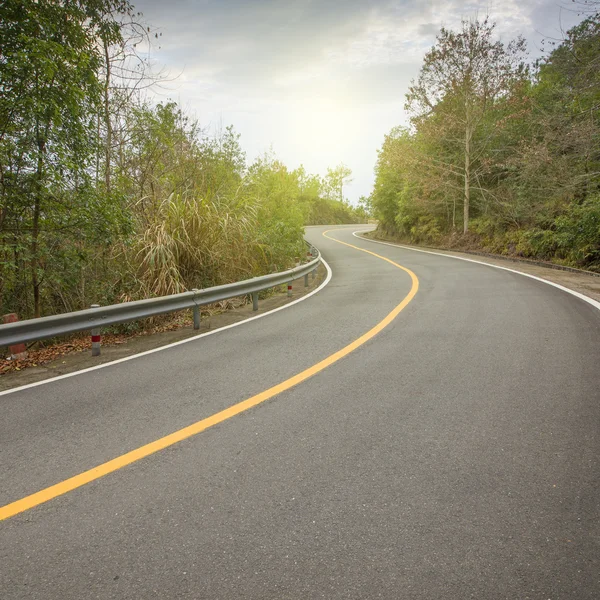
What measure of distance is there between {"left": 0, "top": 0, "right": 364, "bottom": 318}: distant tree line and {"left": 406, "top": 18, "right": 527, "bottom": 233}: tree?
52.8ft

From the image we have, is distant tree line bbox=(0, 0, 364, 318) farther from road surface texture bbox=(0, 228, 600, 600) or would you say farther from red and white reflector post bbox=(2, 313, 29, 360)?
road surface texture bbox=(0, 228, 600, 600)

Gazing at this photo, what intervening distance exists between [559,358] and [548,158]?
12772 millimetres

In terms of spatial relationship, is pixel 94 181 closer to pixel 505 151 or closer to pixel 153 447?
pixel 153 447

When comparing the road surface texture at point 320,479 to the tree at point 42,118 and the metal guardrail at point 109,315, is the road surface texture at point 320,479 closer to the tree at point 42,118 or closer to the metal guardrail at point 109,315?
the metal guardrail at point 109,315

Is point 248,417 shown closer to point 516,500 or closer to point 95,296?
point 516,500

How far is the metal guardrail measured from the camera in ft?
17.2

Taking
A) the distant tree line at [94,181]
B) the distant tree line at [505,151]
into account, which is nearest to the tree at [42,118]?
the distant tree line at [94,181]

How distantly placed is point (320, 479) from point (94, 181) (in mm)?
8916

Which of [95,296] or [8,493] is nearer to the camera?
[8,493]

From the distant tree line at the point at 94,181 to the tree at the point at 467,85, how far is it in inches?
634

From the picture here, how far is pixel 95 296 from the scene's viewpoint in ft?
31.4

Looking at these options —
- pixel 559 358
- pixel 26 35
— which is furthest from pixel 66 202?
pixel 559 358

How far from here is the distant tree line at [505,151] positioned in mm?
14188

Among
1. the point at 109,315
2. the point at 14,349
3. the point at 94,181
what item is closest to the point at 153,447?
the point at 109,315
